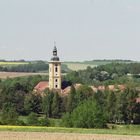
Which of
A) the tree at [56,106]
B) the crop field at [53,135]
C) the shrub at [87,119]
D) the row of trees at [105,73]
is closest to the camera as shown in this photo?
the crop field at [53,135]

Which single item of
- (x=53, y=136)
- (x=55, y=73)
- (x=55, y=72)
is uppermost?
(x=55, y=72)

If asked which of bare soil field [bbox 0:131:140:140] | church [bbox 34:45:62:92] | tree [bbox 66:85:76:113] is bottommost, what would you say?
bare soil field [bbox 0:131:140:140]

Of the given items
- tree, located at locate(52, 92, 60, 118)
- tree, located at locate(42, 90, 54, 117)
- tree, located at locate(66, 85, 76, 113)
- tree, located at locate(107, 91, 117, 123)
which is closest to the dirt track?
tree, located at locate(107, 91, 117, 123)

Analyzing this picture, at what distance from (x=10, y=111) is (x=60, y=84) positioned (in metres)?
55.3

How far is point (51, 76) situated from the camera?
5103 inches

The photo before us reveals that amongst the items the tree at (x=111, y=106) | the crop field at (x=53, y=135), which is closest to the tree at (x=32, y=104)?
the tree at (x=111, y=106)

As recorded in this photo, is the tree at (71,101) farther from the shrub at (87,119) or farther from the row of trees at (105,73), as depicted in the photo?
the row of trees at (105,73)

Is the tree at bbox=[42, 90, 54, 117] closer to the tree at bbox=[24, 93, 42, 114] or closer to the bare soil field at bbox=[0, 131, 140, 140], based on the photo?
the tree at bbox=[24, 93, 42, 114]

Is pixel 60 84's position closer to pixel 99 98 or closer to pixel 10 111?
pixel 99 98

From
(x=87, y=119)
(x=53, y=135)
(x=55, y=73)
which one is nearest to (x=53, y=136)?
(x=53, y=135)

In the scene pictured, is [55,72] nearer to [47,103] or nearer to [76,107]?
[47,103]

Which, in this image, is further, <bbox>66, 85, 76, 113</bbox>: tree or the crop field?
<bbox>66, 85, 76, 113</bbox>: tree

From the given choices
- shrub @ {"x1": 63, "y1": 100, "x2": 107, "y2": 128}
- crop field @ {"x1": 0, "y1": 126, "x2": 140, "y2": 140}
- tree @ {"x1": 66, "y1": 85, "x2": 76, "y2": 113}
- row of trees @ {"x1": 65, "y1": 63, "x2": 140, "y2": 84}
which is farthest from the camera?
row of trees @ {"x1": 65, "y1": 63, "x2": 140, "y2": 84}

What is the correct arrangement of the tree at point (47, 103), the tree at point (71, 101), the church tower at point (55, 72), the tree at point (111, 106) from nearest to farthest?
1. the tree at point (111, 106)
2. the tree at point (71, 101)
3. the tree at point (47, 103)
4. the church tower at point (55, 72)
